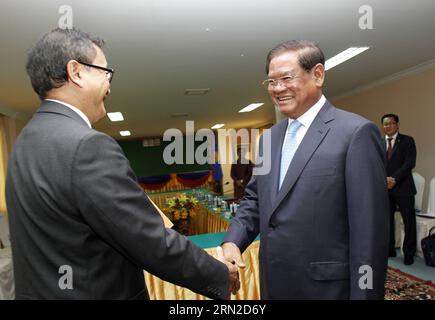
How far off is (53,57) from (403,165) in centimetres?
412

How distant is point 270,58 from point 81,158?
0.82 metres

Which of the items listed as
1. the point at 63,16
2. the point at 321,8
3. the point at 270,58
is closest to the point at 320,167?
the point at 270,58

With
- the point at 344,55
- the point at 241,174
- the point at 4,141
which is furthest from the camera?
the point at 241,174

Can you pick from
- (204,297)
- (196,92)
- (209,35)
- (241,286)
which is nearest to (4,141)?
(196,92)

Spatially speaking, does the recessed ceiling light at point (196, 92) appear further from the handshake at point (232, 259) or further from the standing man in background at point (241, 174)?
the handshake at point (232, 259)

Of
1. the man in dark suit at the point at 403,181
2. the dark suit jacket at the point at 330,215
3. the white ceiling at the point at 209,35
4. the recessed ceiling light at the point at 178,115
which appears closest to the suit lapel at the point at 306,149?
the dark suit jacket at the point at 330,215

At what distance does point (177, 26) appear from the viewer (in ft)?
8.45

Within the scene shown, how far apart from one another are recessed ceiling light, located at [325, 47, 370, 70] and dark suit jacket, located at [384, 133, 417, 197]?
4.08ft

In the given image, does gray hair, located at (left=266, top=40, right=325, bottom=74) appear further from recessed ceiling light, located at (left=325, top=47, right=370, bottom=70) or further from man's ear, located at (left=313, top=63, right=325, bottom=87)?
recessed ceiling light, located at (left=325, top=47, right=370, bottom=70)

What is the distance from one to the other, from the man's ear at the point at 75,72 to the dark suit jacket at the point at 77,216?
0.09 metres

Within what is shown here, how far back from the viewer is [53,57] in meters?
0.89

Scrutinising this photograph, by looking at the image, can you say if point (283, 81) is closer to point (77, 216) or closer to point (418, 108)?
point (77, 216)

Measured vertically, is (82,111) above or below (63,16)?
below
